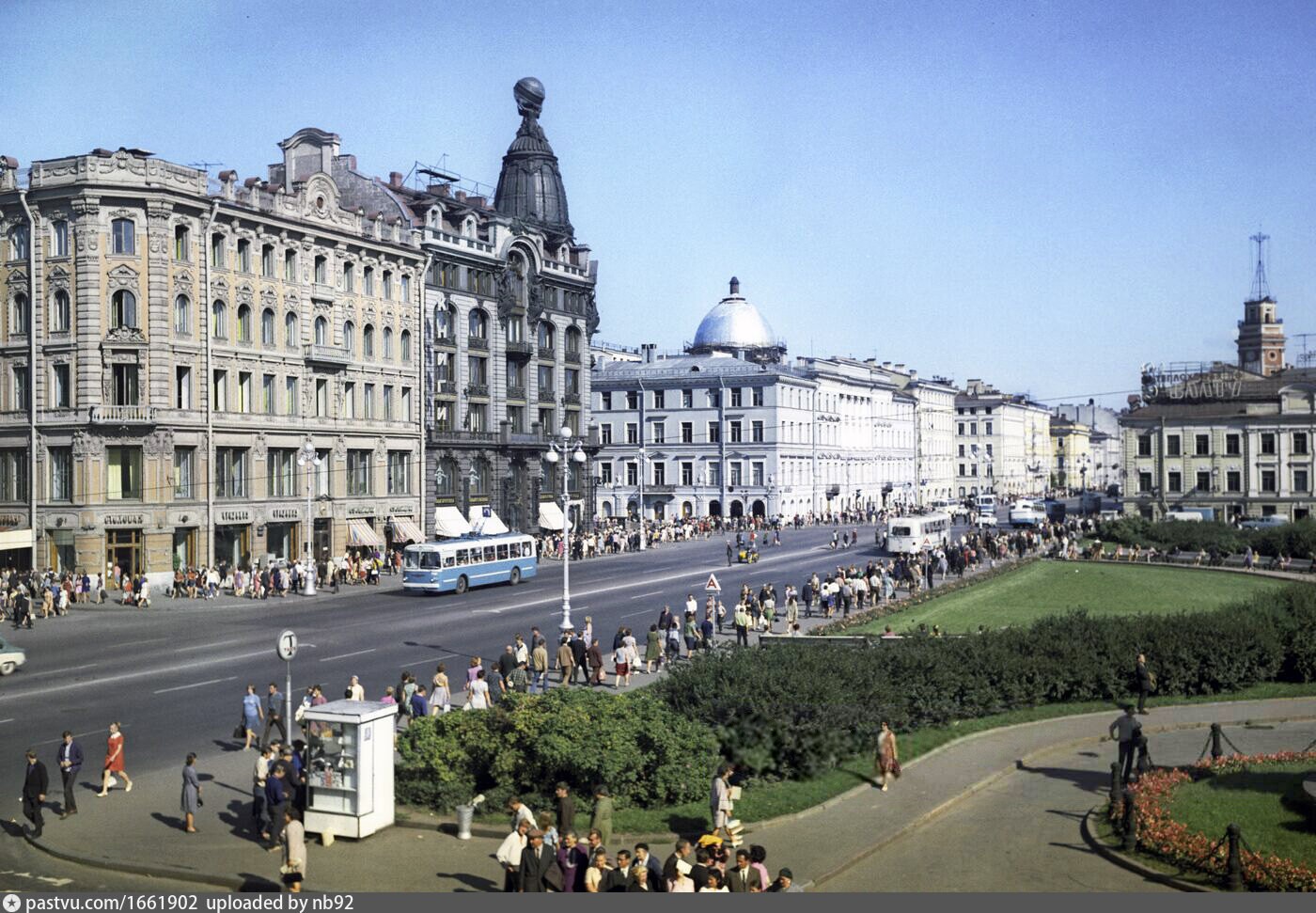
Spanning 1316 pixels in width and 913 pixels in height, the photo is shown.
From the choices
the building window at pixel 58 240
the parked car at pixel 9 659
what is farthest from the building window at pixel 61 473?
the parked car at pixel 9 659

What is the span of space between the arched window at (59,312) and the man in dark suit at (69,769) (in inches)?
1455

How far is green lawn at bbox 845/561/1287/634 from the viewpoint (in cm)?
4347

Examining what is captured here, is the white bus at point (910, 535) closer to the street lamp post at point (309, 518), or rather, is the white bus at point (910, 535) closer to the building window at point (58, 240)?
the street lamp post at point (309, 518)

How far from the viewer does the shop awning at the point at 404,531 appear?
221 ft

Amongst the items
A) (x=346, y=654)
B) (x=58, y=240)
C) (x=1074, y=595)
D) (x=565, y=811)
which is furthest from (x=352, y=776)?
(x=58, y=240)

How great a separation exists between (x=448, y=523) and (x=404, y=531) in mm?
4702

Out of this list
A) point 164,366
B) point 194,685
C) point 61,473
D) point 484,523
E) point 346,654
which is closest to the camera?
point 194,685

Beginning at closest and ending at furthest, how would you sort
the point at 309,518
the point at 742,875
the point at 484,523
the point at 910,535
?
the point at 742,875 → the point at 309,518 → the point at 484,523 → the point at 910,535

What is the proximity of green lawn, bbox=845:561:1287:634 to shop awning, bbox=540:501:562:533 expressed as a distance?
32.1m

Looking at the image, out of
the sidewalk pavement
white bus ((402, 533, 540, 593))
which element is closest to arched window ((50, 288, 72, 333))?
white bus ((402, 533, 540, 593))

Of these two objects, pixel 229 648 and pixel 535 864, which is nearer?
pixel 535 864

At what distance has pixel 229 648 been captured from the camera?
37.9m

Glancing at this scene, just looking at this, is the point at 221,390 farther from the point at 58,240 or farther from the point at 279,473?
the point at 58,240

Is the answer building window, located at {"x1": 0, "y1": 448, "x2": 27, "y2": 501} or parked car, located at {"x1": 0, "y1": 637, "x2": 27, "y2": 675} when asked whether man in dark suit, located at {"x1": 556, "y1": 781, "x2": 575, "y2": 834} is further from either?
building window, located at {"x1": 0, "y1": 448, "x2": 27, "y2": 501}
